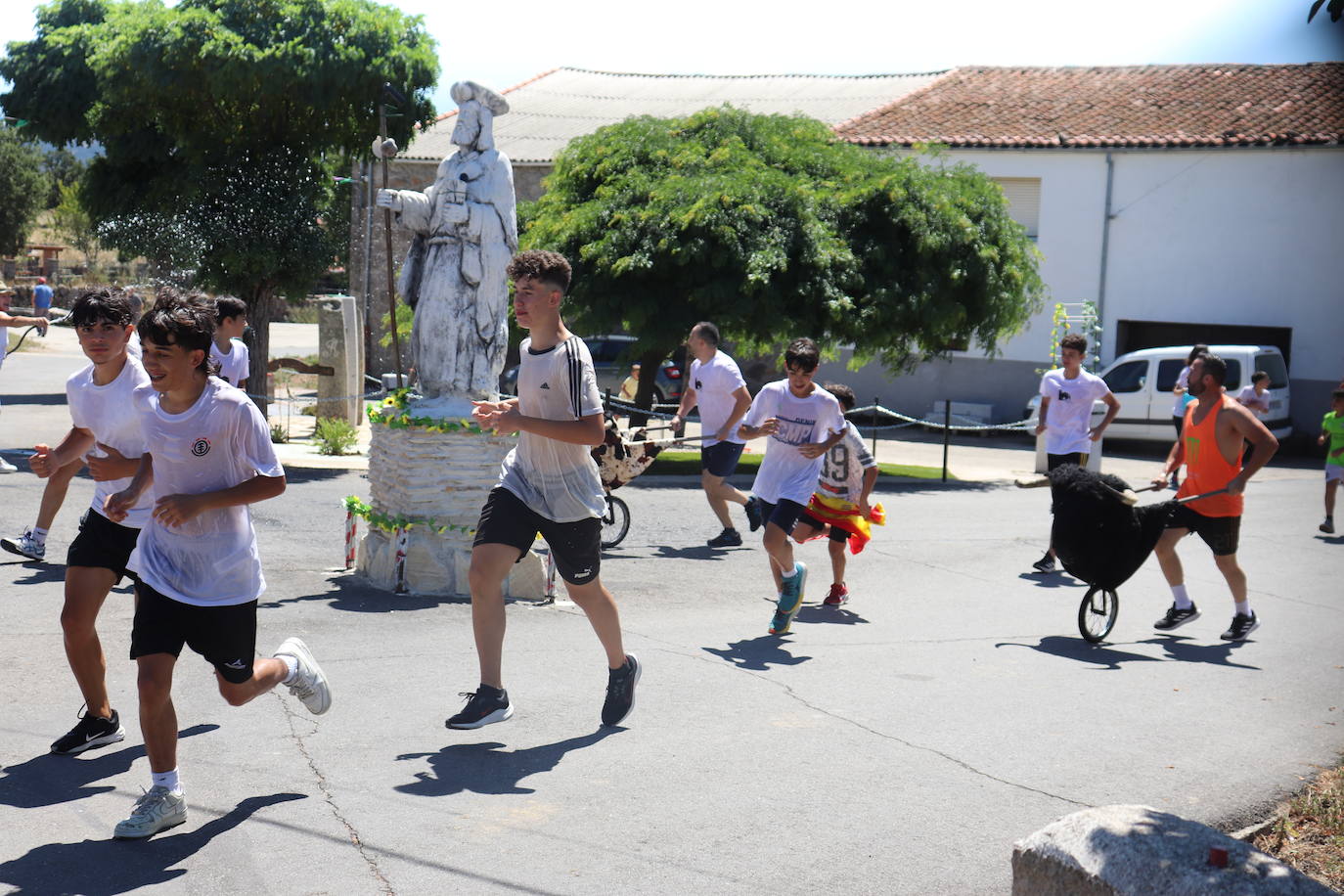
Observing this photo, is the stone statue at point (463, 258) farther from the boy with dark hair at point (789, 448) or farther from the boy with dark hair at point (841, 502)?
the boy with dark hair at point (841, 502)

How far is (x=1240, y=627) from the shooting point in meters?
9.12

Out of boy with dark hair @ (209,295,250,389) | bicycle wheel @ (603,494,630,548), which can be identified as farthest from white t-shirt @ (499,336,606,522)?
bicycle wheel @ (603,494,630,548)

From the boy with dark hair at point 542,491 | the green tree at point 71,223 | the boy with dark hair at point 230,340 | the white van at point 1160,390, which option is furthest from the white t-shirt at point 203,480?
the green tree at point 71,223

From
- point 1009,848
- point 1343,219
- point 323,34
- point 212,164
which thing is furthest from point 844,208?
point 1009,848

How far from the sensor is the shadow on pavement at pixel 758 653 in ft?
25.4

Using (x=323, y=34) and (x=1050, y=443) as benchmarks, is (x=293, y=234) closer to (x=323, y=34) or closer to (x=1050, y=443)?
(x=323, y=34)

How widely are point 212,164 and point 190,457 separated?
14657mm

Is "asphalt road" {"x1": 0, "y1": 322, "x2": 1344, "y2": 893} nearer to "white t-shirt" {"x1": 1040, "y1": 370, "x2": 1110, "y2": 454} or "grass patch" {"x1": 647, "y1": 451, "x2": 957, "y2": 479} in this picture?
"white t-shirt" {"x1": 1040, "y1": 370, "x2": 1110, "y2": 454}

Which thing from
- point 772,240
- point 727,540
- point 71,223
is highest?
point 71,223

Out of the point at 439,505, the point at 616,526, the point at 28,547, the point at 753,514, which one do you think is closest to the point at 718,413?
the point at 753,514

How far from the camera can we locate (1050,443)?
12.2m

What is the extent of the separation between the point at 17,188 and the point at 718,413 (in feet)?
146

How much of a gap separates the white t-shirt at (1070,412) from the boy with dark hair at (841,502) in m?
3.14

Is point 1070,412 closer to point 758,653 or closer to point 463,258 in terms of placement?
point 758,653
